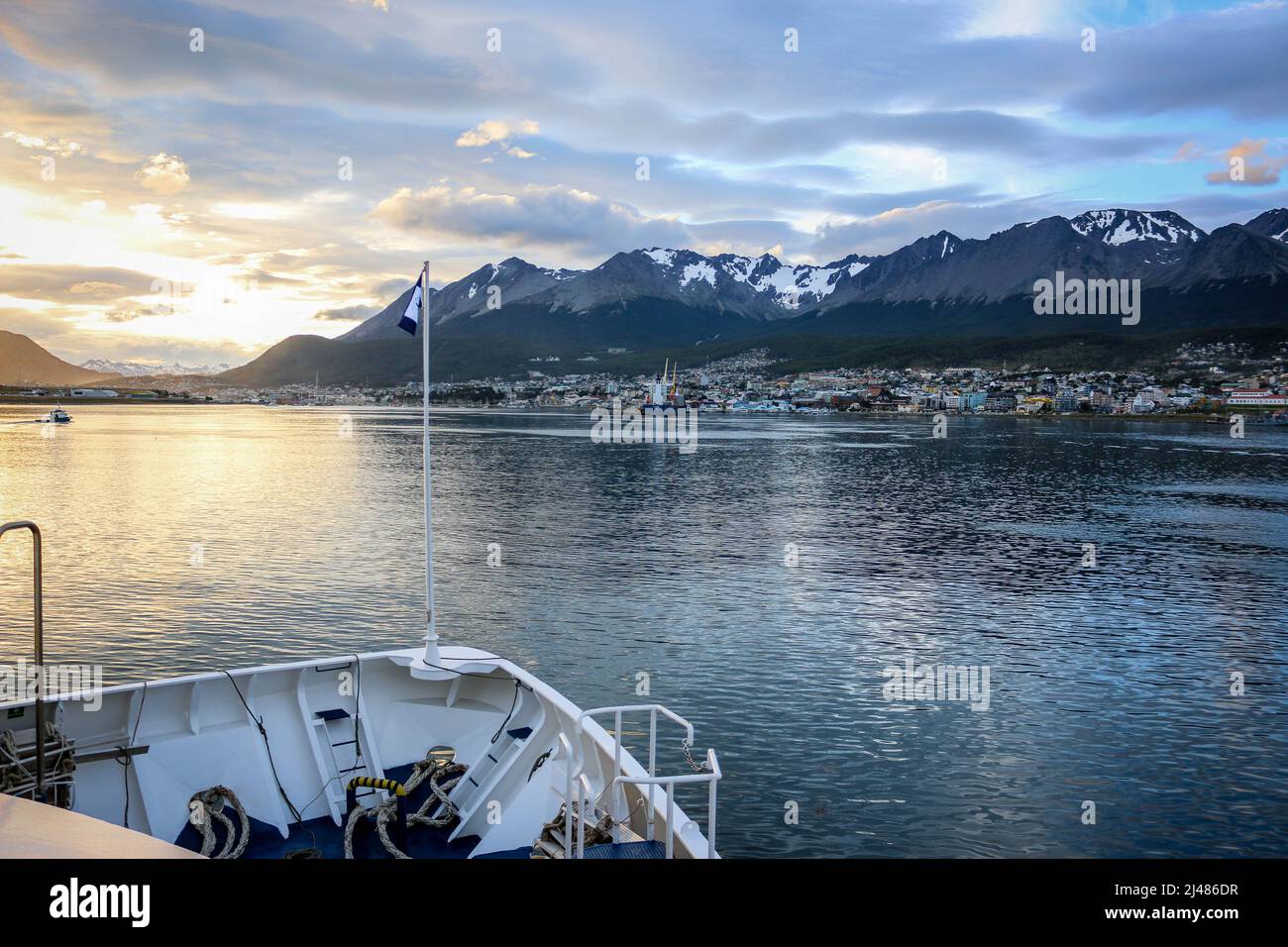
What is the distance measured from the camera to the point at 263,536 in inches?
1949

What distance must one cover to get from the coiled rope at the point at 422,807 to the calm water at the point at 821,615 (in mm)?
4864

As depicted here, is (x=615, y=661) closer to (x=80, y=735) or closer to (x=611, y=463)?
(x=80, y=735)

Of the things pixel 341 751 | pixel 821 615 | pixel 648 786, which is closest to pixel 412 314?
pixel 341 751

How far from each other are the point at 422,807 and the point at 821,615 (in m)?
21.3

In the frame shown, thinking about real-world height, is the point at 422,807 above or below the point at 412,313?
below

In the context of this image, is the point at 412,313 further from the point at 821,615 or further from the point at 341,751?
the point at 821,615

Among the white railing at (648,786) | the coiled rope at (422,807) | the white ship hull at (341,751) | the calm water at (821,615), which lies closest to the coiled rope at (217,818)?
the white ship hull at (341,751)

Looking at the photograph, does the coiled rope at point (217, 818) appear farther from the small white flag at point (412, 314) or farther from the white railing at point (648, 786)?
the small white flag at point (412, 314)

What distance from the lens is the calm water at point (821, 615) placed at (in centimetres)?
1744

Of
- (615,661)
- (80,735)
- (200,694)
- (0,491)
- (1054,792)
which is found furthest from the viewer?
(0,491)

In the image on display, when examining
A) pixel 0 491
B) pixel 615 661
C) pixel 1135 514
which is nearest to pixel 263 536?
pixel 615 661

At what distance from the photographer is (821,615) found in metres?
32.1

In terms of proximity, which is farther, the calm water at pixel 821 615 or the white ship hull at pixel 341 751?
the calm water at pixel 821 615
